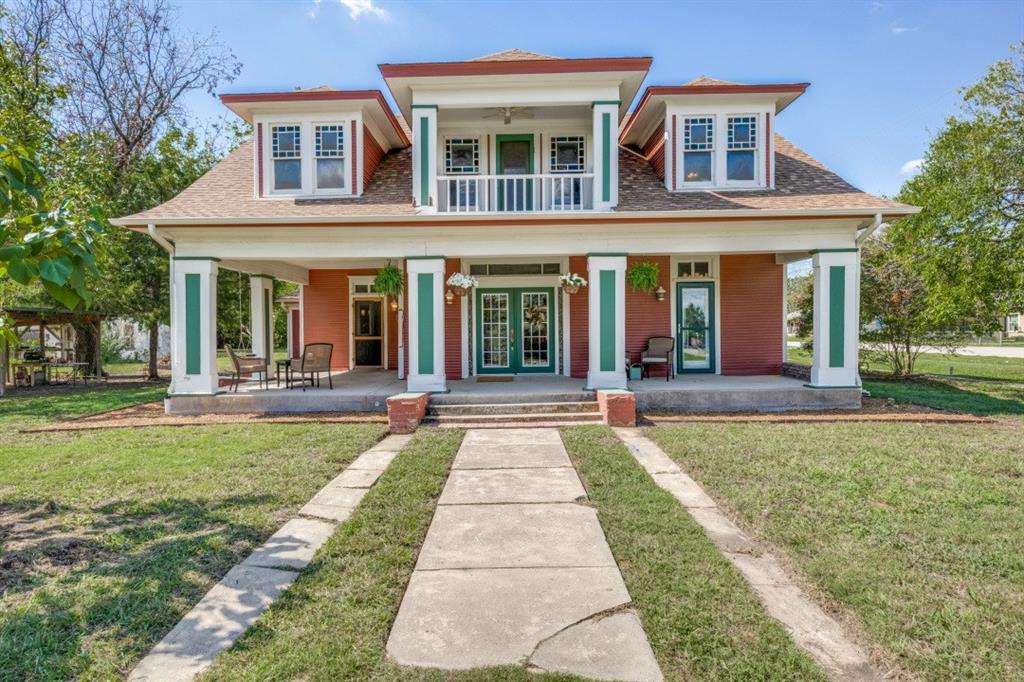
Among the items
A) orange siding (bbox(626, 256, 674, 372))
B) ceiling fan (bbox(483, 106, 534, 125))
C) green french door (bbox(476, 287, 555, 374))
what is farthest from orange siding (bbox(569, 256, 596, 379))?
ceiling fan (bbox(483, 106, 534, 125))

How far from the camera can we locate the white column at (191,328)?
990 centimetres

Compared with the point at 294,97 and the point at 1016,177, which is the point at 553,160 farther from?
the point at 1016,177

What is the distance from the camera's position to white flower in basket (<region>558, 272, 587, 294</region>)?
11055 mm

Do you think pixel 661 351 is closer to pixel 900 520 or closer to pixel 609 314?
pixel 609 314

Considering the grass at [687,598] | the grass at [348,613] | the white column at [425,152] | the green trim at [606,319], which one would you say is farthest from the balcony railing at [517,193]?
the grass at [348,613]

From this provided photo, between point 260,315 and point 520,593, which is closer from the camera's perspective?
point 520,593

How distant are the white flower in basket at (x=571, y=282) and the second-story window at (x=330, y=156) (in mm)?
4938

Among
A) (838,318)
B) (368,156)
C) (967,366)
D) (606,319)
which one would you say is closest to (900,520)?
(606,319)

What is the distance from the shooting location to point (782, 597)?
10.6 feet

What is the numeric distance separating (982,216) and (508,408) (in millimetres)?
11623

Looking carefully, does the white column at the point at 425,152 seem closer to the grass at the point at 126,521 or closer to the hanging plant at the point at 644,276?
the hanging plant at the point at 644,276

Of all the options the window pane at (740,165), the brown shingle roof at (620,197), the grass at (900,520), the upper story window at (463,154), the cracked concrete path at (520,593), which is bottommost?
the cracked concrete path at (520,593)

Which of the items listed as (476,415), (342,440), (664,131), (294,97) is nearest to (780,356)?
(664,131)

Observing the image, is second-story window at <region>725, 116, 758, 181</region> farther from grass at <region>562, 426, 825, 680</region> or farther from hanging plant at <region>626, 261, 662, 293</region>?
grass at <region>562, 426, 825, 680</region>
